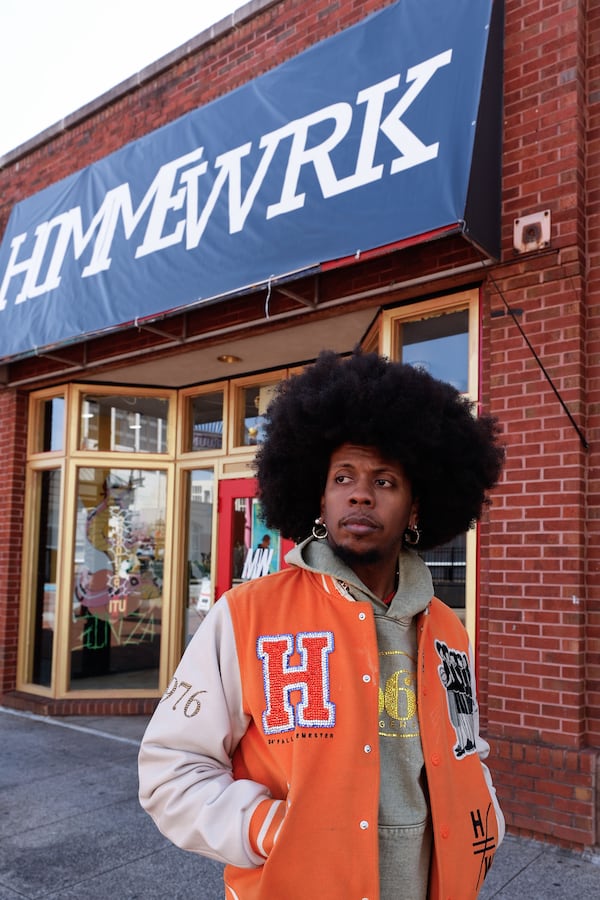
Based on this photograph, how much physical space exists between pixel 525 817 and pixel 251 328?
12.5 feet

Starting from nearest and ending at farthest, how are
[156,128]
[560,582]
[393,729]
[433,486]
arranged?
1. [393,729]
2. [433,486]
3. [560,582]
4. [156,128]

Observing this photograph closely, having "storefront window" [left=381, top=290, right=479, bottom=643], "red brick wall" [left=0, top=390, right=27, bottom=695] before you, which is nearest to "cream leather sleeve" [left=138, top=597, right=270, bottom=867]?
"storefront window" [left=381, top=290, right=479, bottom=643]

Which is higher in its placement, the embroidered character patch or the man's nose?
Result: the man's nose

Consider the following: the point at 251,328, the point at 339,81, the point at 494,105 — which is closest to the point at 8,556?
the point at 251,328

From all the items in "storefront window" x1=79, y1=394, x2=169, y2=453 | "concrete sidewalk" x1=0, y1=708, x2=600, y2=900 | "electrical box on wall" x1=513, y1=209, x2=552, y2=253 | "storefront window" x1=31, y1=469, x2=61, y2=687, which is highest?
"electrical box on wall" x1=513, y1=209, x2=552, y2=253

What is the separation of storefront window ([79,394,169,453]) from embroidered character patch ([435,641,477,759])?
242 inches

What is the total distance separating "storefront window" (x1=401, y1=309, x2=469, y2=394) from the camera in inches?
195

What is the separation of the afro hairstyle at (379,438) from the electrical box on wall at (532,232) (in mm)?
2430

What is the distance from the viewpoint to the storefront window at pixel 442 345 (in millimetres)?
4953

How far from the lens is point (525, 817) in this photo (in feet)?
13.4

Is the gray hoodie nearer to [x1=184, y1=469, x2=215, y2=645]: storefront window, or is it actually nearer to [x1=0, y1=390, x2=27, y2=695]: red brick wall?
[x1=184, y1=469, x2=215, y2=645]: storefront window

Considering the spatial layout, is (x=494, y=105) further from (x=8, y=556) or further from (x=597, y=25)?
(x=8, y=556)

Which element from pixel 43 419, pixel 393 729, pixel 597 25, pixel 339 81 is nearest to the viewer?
pixel 393 729

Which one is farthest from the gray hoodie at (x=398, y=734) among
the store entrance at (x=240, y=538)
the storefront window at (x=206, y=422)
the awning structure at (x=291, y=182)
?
the storefront window at (x=206, y=422)
